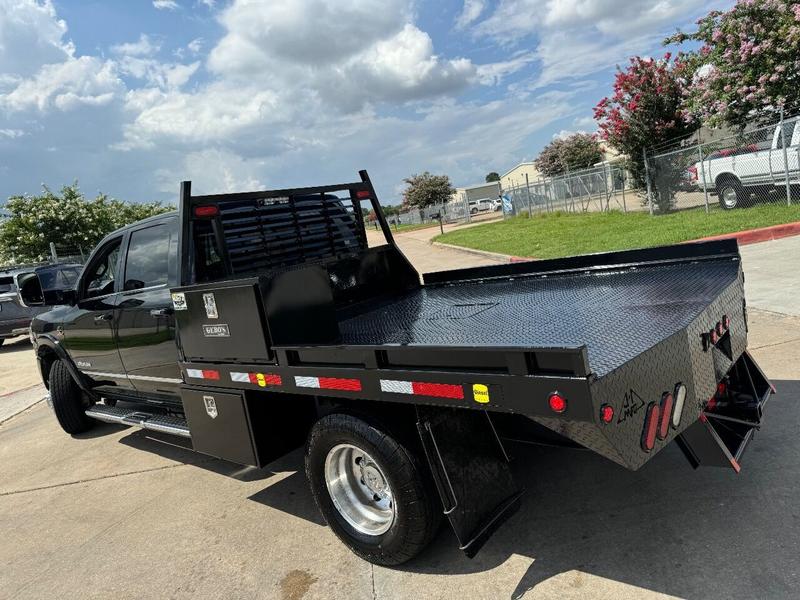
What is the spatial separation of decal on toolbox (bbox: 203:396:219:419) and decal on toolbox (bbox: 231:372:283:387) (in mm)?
325

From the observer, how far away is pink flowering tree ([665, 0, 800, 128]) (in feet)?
46.5

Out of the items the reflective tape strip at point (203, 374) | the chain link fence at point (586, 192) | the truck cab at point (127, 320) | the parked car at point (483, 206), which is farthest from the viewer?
the parked car at point (483, 206)

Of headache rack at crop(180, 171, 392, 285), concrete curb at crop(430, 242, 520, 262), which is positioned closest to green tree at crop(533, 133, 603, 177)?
concrete curb at crop(430, 242, 520, 262)

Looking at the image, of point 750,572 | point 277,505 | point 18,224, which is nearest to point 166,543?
point 277,505

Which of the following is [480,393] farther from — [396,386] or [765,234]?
[765,234]

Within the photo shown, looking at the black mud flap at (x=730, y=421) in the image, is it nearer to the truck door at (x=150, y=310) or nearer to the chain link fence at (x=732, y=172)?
the truck door at (x=150, y=310)

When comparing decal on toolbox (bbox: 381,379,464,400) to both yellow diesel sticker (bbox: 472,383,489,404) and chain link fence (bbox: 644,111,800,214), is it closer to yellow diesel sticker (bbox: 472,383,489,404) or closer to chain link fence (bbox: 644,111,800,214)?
yellow diesel sticker (bbox: 472,383,489,404)

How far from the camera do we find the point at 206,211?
431 cm

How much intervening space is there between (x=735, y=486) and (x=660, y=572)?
915 mm

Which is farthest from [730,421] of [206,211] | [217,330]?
[206,211]

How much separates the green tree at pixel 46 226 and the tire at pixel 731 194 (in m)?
25.6

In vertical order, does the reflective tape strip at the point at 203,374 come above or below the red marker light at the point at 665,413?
above

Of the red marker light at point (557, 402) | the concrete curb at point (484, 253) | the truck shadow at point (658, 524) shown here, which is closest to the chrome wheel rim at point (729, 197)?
the concrete curb at point (484, 253)

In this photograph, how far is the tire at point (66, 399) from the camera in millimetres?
6234
